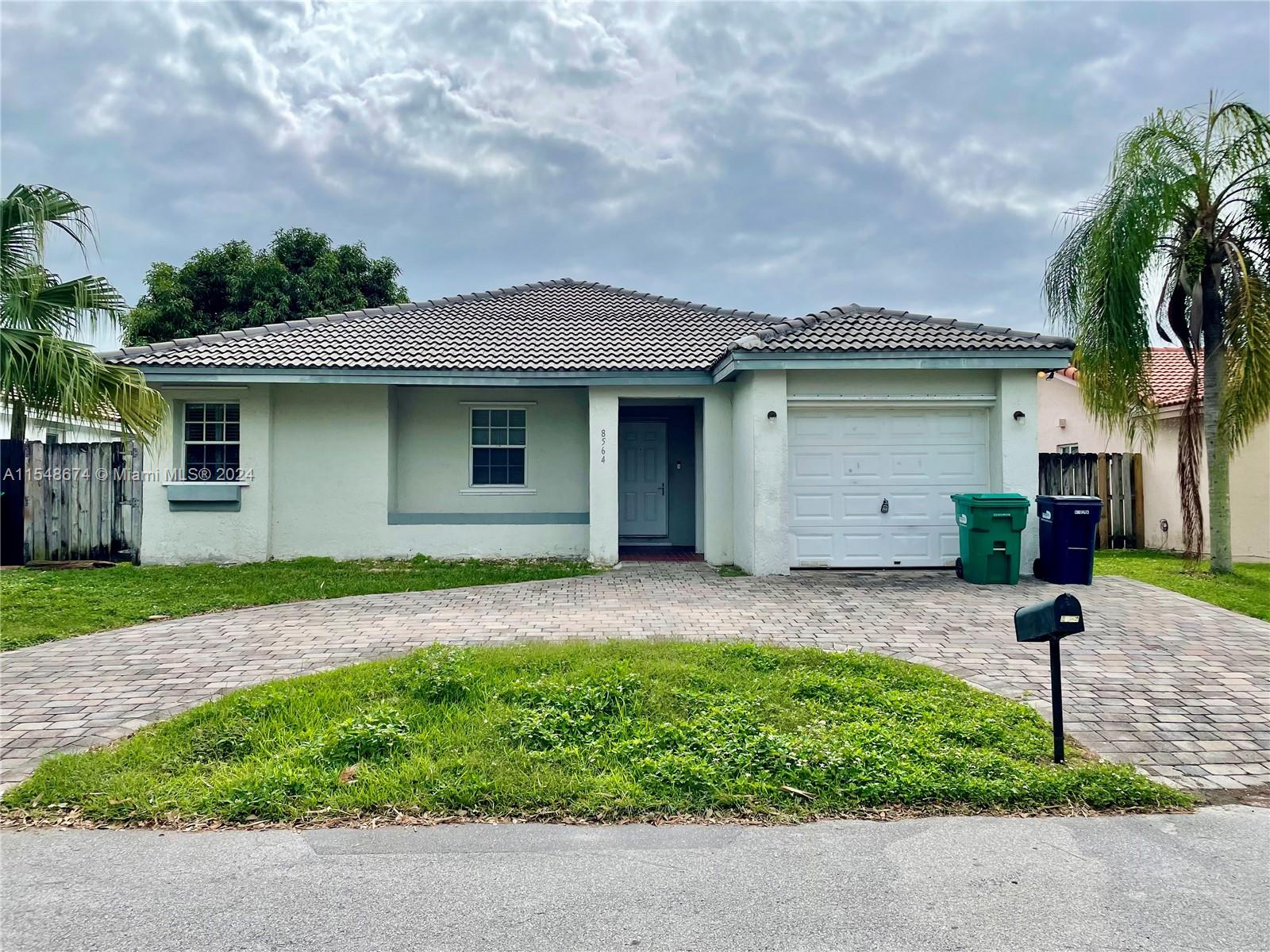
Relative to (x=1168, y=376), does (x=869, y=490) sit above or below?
below

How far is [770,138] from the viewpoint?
18.0m

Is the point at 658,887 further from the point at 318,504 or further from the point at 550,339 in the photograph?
the point at 550,339

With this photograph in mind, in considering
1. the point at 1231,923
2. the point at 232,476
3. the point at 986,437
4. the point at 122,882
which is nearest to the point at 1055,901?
the point at 1231,923

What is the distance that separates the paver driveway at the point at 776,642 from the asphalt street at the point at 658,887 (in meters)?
1.25

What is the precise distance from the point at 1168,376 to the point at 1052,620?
1801 centimetres

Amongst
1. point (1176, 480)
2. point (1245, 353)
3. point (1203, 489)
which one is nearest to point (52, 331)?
point (1245, 353)

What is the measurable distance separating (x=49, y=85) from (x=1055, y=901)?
15.3m

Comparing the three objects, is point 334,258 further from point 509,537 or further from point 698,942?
point 698,942

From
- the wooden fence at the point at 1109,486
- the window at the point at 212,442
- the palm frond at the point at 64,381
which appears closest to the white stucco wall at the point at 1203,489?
the wooden fence at the point at 1109,486

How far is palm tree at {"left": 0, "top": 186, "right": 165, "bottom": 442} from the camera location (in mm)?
7617

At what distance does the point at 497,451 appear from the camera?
1423 cm

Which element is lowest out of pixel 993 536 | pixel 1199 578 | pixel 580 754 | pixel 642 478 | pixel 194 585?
pixel 580 754

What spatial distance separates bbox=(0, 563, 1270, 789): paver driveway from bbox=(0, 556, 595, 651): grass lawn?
51 centimetres

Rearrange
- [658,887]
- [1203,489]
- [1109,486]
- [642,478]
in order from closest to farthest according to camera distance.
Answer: [658,887] < [1203,489] < [1109,486] < [642,478]
